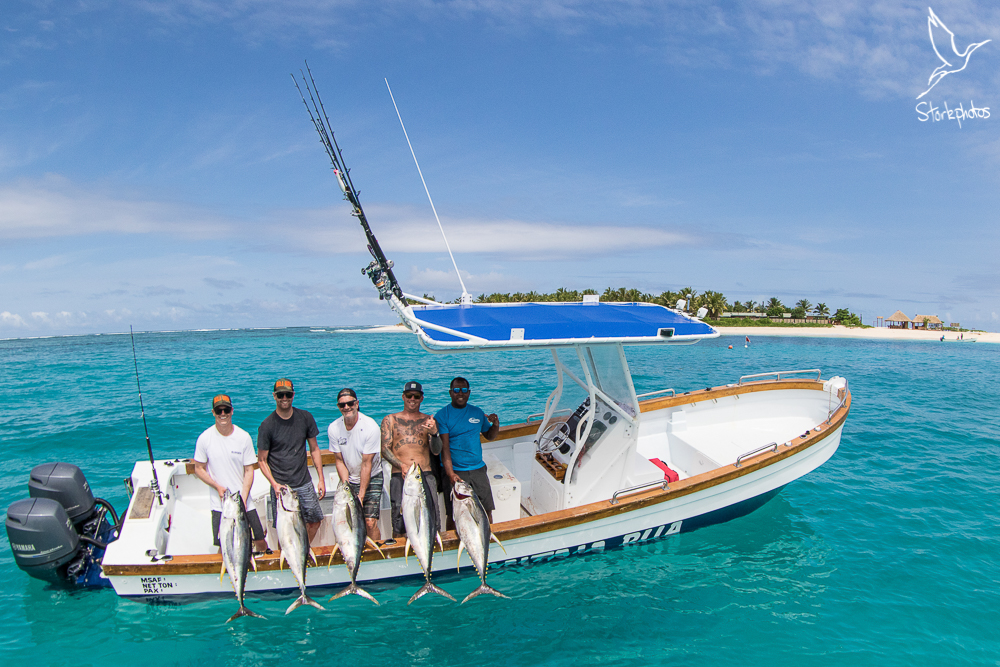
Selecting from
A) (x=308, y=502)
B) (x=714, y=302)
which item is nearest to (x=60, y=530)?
(x=308, y=502)

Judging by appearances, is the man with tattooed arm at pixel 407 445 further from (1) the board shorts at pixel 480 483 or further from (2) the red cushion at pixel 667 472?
(2) the red cushion at pixel 667 472

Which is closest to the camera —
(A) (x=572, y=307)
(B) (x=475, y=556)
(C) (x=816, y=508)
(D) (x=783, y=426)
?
(B) (x=475, y=556)

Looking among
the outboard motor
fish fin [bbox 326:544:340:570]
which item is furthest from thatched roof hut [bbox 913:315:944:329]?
the outboard motor

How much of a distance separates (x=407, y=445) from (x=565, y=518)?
1.92 m

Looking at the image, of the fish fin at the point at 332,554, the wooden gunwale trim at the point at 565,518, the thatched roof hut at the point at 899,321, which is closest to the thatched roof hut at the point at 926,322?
the thatched roof hut at the point at 899,321

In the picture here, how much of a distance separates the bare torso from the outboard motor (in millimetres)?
3221

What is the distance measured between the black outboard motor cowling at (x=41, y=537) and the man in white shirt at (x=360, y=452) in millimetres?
2663

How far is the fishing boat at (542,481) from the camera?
4.66 metres

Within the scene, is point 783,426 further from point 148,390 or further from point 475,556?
point 148,390

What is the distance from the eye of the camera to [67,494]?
509 centimetres

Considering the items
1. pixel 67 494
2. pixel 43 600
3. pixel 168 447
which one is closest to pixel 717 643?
pixel 67 494

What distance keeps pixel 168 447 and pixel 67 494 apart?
26.0ft

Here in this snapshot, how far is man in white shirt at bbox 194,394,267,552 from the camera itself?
15.1ft

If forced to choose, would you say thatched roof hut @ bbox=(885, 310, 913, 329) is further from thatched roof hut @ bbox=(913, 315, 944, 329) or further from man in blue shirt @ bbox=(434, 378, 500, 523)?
man in blue shirt @ bbox=(434, 378, 500, 523)
